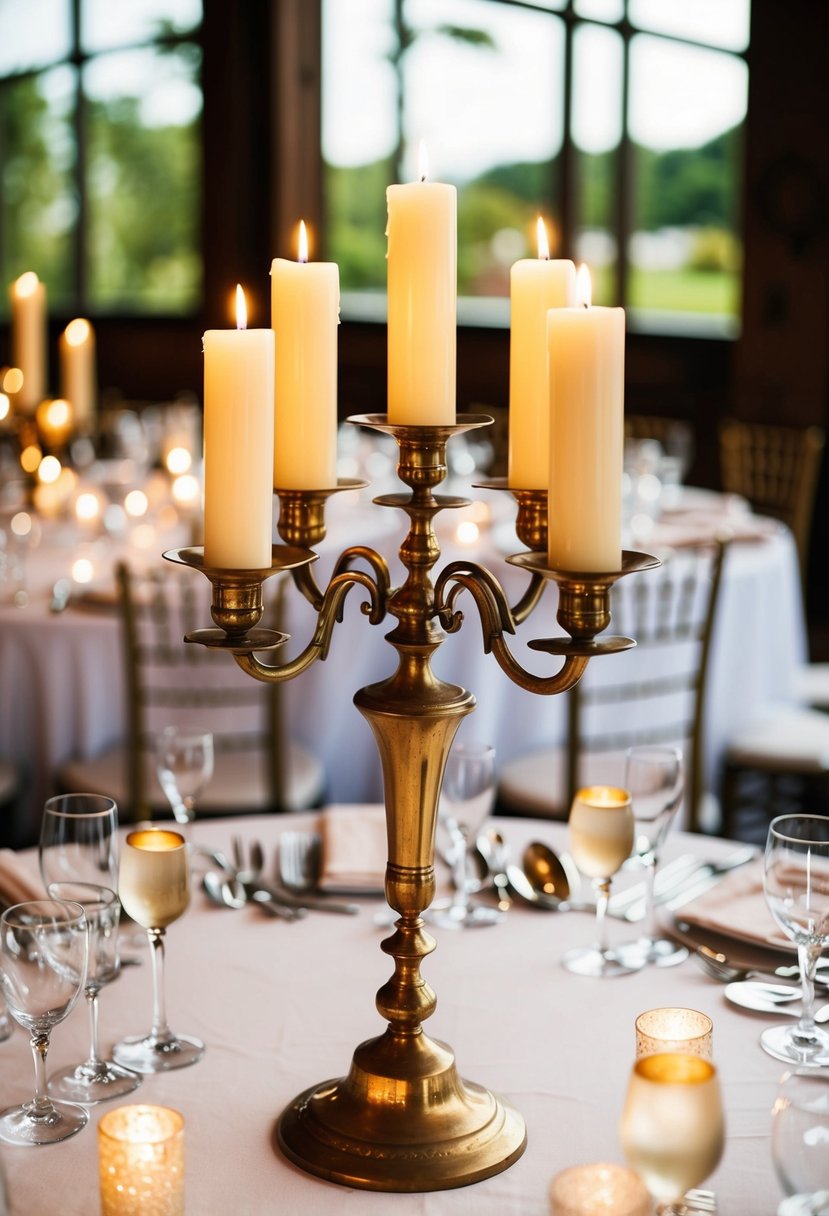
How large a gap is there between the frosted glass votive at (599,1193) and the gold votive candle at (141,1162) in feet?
0.80

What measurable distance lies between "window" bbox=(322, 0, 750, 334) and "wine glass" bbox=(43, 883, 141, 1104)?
606 centimetres

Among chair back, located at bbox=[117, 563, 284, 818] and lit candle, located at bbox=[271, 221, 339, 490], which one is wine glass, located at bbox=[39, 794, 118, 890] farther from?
chair back, located at bbox=[117, 563, 284, 818]

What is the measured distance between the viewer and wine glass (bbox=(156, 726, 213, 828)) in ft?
6.12

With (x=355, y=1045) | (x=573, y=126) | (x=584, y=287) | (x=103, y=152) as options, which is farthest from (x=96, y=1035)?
(x=103, y=152)

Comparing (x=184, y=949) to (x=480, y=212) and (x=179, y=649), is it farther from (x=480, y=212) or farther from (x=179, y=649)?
(x=480, y=212)

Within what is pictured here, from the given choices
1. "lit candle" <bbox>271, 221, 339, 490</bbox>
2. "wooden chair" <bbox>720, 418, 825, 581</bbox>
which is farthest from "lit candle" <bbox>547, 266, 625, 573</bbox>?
"wooden chair" <bbox>720, 418, 825, 581</bbox>

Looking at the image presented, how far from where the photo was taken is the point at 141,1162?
98 centimetres

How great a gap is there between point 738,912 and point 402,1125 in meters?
0.56

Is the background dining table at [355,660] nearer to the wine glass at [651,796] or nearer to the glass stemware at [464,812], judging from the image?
the glass stemware at [464,812]

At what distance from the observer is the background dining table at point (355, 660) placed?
3.25m

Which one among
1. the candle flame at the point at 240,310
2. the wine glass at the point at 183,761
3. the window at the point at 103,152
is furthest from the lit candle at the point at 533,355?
the window at the point at 103,152

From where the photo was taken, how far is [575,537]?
1086mm

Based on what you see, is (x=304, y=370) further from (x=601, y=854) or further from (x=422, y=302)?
(x=601, y=854)

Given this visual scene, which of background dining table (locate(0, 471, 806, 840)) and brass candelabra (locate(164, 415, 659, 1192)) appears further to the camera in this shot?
background dining table (locate(0, 471, 806, 840))
